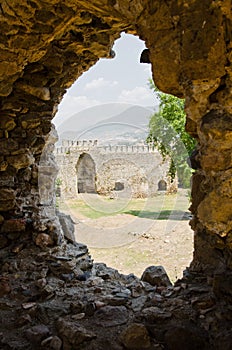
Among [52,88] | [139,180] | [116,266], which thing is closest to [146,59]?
[52,88]

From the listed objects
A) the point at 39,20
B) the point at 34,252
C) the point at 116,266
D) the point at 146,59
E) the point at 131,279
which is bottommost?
the point at 116,266

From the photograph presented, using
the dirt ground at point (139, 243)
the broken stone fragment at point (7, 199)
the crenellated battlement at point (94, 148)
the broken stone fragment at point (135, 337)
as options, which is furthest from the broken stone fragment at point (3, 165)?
the crenellated battlement at point (94, 148)

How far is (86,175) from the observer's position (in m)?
14.5

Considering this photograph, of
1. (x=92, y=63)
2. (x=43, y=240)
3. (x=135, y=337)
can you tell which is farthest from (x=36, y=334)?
(x=92, y=63)

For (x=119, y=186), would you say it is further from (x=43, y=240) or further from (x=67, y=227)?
(x=43, y=240)

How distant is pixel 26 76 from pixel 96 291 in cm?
204

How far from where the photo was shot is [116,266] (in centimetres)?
502

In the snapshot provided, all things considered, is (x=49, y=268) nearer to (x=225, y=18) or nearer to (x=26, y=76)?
(x=26, y=76)

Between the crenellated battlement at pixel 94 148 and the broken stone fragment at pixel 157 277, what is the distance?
10.7m

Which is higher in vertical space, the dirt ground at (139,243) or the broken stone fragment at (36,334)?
the broken stone fragment at (36,334)

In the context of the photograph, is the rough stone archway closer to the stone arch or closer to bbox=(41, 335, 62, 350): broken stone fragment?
bbox=(41, 335, 62, 350): broken stone fragment

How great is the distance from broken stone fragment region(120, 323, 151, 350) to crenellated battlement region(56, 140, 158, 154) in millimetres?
11797

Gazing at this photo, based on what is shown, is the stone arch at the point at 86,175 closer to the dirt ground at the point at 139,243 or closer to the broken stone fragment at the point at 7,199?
the dirt ground at the point at 139,243

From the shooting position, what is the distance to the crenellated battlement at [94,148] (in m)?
13.6
